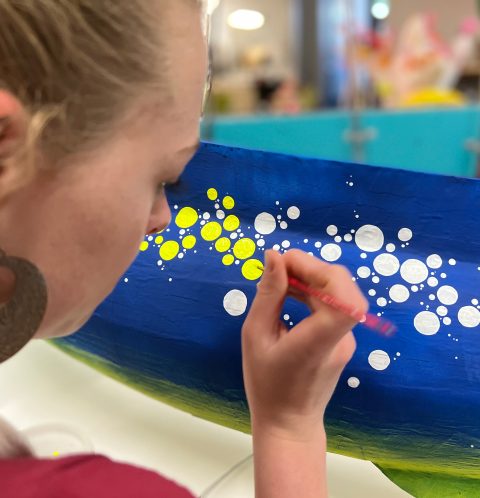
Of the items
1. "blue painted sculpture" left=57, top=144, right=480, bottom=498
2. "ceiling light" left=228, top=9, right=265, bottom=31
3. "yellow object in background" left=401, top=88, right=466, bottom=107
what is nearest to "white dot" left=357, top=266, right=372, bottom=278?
"blue painted sculpture" left=57, top=144, right=480, bottom=498

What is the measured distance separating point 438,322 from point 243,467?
237mm

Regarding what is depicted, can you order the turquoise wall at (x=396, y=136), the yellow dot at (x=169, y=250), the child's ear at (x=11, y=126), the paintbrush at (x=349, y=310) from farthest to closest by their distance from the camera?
the turquoise wall at (x=396, y=136), the yellow dot at (x=169, y=250), the paintbrush at (x=349, y=310), the child's ear at (x=11, y=126)

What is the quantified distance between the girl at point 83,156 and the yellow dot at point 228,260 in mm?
184

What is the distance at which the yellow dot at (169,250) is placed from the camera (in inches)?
26.4

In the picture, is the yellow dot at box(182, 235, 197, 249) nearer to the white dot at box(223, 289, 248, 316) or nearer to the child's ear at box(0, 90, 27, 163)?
the white dot at box(223, 289, 248, 316)

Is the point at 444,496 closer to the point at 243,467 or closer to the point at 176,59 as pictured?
the point at 243,467

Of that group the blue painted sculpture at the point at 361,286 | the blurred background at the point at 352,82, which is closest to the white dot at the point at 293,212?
the blue painted sculpture at the point at 361,286

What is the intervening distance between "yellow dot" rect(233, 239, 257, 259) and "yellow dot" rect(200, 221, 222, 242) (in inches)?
1.0

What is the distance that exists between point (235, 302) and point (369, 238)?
5.5 inches

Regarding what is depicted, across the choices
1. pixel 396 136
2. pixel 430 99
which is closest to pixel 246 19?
pixel 430 99

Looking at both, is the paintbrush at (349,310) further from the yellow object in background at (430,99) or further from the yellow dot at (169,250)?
the yellow object in background at (430,99)

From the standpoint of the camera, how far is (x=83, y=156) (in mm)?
366

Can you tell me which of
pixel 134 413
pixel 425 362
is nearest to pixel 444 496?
pixel 425 362

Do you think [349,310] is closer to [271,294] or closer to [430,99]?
[271,294]
